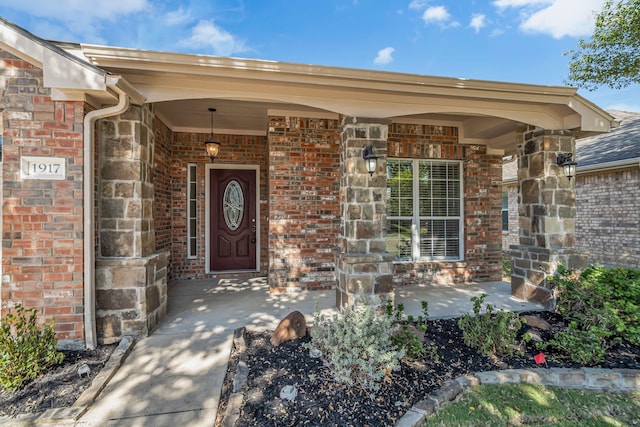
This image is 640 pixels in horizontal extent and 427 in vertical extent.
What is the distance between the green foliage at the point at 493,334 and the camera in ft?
9.46

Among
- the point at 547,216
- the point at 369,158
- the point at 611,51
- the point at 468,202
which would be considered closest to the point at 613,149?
the point at 611,51

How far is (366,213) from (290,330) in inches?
63.6

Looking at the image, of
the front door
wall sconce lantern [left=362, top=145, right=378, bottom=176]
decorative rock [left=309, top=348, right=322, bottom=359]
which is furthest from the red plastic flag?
the front door

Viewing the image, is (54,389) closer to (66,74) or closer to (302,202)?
(66,74)

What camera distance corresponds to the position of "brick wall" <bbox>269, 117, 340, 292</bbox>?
4.93 metres

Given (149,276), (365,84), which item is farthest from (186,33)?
(149,276)

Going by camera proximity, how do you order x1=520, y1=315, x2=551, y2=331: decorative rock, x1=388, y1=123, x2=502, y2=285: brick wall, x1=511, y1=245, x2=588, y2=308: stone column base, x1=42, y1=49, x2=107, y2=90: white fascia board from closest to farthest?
x1=42, y1=49, x2=107, y2=90: white fascia board < x1=520, y1=315, x2=551, y2=331: decorative rock < x1=511, y1=245, x2=588, y2=308: stone column base < x1=388, y1=123, x2=502, y2=285: brick wall

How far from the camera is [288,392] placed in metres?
2.28

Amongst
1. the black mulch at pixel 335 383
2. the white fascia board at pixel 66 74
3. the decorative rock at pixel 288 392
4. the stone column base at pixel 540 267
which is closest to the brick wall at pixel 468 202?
the stone column base at pixel 540 267

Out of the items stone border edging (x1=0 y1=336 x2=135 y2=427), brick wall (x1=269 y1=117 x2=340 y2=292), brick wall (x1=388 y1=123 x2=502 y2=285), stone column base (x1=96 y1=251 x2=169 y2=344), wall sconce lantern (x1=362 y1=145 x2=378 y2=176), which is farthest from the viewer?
brick wall (x1=388 y1=123 x2=502 y2=285)

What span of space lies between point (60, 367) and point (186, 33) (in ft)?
24.6

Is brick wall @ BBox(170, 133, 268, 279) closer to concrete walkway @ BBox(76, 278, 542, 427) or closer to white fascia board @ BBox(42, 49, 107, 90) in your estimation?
concrete walkway @ BBox(76, 278, 542, 427)

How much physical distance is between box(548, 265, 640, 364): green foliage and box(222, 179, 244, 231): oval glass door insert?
5023 mm

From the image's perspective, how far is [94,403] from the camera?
2.22m
